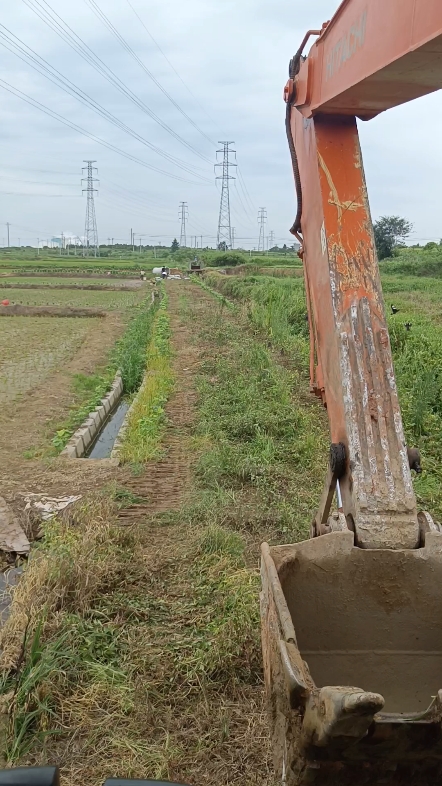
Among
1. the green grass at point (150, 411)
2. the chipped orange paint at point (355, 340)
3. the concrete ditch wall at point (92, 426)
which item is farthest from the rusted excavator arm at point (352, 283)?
the concrete ditch wall at point (92, 426)

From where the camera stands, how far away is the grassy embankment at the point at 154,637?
2941mm

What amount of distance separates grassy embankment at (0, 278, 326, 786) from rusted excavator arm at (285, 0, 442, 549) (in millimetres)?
987

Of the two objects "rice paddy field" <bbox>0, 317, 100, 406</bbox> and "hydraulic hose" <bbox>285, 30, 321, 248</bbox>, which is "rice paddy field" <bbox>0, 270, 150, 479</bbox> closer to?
"rice paddy field" <bbox>0, 317, 100, 406</bbox>

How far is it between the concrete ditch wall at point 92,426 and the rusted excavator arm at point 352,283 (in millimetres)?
4846

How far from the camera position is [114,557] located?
4.34m

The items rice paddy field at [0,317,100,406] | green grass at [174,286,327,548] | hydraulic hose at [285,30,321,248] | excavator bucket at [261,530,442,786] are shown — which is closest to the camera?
excavator bucket at [261,530,442,786]

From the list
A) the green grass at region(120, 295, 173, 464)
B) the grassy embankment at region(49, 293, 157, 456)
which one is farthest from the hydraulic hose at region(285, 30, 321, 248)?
the grassy embankment at region(49, 293, 157, 456)

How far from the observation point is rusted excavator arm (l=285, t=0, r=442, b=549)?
2.66m

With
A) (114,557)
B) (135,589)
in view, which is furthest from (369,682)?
(114,557)

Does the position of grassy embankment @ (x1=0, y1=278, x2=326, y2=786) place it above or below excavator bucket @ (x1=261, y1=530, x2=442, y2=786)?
below

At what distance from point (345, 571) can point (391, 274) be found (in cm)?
3259

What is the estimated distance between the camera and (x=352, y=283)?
3.00 metres

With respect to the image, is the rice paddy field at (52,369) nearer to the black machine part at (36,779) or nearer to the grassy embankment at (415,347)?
the grassy embankment at (415,347)

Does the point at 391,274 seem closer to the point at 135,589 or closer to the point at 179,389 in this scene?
the point at 179,389
